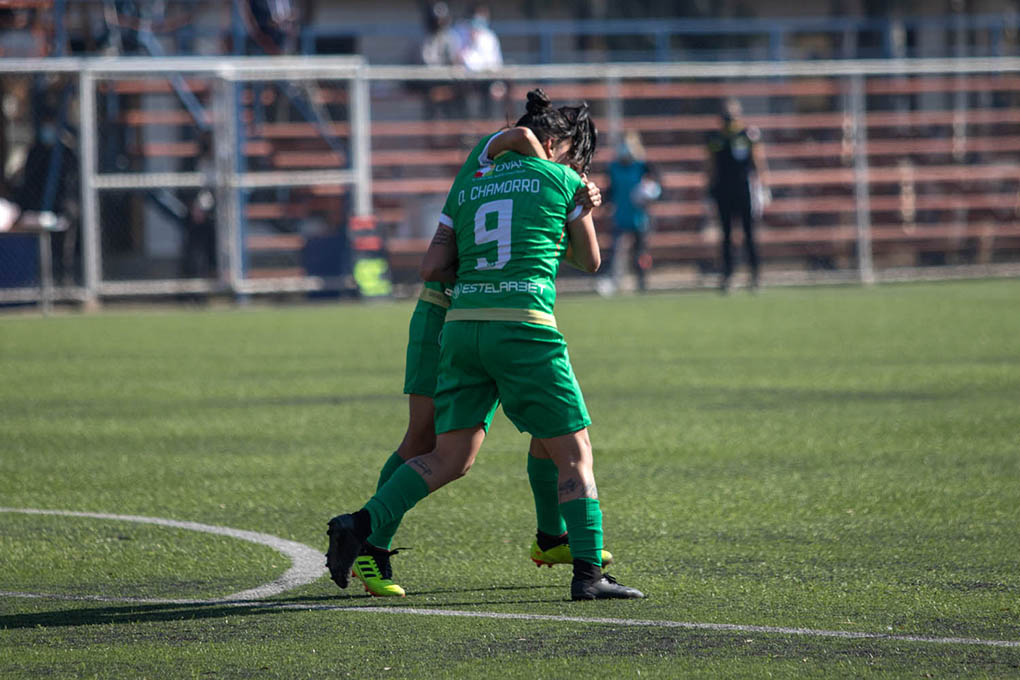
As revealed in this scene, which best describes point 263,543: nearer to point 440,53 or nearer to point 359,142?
point 359,142

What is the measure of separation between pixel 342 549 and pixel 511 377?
804 mm

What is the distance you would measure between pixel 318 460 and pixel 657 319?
9.95 metres

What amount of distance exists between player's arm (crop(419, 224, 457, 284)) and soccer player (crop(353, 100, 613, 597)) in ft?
0.51

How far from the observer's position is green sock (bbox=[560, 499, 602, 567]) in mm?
5672

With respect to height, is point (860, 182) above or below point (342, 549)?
above

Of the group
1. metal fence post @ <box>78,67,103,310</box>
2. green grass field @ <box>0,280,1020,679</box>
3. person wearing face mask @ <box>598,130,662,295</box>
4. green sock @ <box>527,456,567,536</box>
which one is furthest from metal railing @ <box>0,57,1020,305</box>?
green sock @ <box>527,456,567,536</box>

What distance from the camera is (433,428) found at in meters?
6.14

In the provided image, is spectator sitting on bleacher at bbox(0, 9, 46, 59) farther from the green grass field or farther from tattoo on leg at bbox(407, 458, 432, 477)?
tattoo on leg at bbox(407, 458, 432, 477)

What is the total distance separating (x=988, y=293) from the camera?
71.3 ft

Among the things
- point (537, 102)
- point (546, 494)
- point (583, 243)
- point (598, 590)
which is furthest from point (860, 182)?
point (598, 590)

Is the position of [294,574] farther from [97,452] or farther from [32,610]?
[97,452]

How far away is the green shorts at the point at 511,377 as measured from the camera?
5625 millimetres

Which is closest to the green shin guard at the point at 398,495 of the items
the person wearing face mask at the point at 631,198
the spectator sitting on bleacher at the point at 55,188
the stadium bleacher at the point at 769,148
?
the spectator sitting on bleacher at the point at 55,188

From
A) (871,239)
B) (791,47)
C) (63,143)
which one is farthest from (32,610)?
(791,47)
